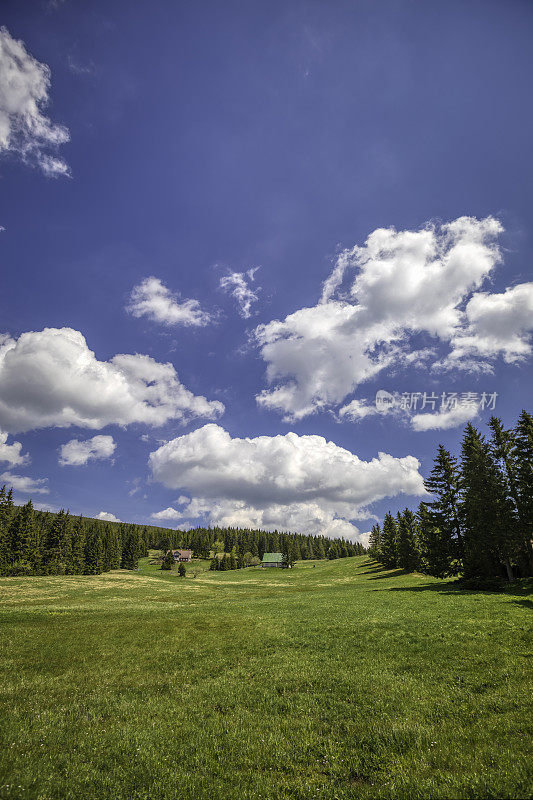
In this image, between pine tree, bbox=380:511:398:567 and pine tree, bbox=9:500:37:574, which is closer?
pine tree, bbox=380:511:398:567

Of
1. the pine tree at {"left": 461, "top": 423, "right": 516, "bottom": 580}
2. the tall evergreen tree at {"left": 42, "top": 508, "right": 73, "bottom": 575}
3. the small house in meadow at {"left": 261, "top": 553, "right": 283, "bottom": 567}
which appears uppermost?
the pine tree at {"left": 461, "top": 423, "right": 516, "bottom": 580}

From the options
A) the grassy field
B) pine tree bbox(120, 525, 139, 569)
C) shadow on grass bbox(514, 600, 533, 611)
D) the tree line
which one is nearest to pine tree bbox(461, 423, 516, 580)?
the tree line

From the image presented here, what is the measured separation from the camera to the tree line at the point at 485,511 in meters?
36.4

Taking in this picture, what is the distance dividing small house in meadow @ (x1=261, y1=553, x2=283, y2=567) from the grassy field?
173132 millimetres

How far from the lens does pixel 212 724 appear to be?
10891mm

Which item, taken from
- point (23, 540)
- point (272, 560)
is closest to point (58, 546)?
point (23, 540)

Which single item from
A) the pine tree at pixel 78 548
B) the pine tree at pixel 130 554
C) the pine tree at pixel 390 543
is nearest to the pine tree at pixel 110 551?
the pine tree at pixel 130 554

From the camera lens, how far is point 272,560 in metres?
183

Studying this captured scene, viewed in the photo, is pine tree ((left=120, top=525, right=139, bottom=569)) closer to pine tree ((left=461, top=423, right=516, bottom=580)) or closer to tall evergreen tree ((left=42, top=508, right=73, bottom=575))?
tall evergreen tree ((left=42, top=508, right=73, bottom=575))

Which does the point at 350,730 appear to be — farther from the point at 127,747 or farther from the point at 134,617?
the point at 134,617

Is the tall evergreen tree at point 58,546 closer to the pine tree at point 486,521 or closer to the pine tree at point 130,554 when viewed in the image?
the pine tree at point 130,554

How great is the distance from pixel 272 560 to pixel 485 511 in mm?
164052

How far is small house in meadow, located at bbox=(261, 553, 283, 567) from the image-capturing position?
589 feet

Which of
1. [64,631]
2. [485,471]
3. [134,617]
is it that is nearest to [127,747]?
[64,631]
